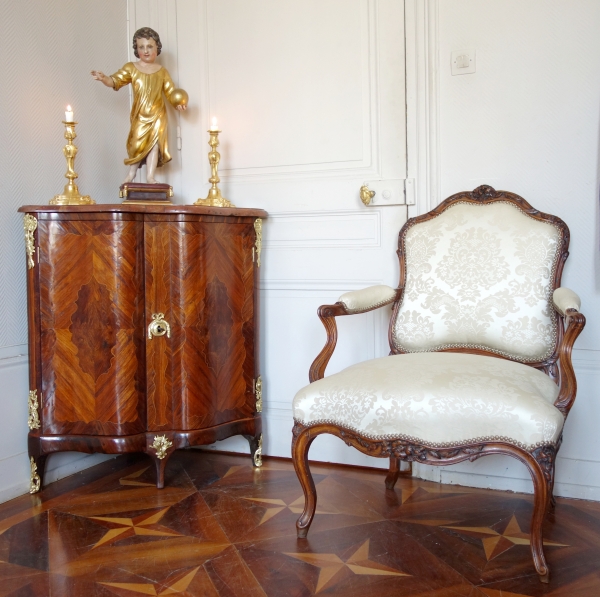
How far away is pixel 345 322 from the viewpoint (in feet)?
8.84

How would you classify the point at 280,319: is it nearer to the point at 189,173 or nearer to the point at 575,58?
the point at 189,173

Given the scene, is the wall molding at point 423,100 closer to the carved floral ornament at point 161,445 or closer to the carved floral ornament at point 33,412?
the carved floral ornament at point 161,445

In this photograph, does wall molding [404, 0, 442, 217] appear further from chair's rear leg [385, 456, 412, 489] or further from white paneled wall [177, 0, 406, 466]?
chair's rear leg [385, 456, 412, 489]

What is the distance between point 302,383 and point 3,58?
1688 mm

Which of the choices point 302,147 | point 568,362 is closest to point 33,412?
point 302,147

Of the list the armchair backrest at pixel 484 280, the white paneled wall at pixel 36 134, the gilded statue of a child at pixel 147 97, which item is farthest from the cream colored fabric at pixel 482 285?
the white paneled wall at pixel 36 134

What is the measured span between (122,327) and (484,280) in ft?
4.15

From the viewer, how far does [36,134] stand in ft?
8.30

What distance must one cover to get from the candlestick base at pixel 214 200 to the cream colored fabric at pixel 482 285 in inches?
31.7

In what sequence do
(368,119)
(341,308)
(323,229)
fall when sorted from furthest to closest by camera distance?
(323,229), (368,119), (341,308)

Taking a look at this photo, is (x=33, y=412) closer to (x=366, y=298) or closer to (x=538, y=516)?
(x=366, y=298)

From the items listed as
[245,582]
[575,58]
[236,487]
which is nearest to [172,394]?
[236,487]

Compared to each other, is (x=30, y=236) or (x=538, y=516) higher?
(x=30, y=236)

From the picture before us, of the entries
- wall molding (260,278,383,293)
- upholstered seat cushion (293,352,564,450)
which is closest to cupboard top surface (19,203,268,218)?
wall molding (260,278,383,293)
